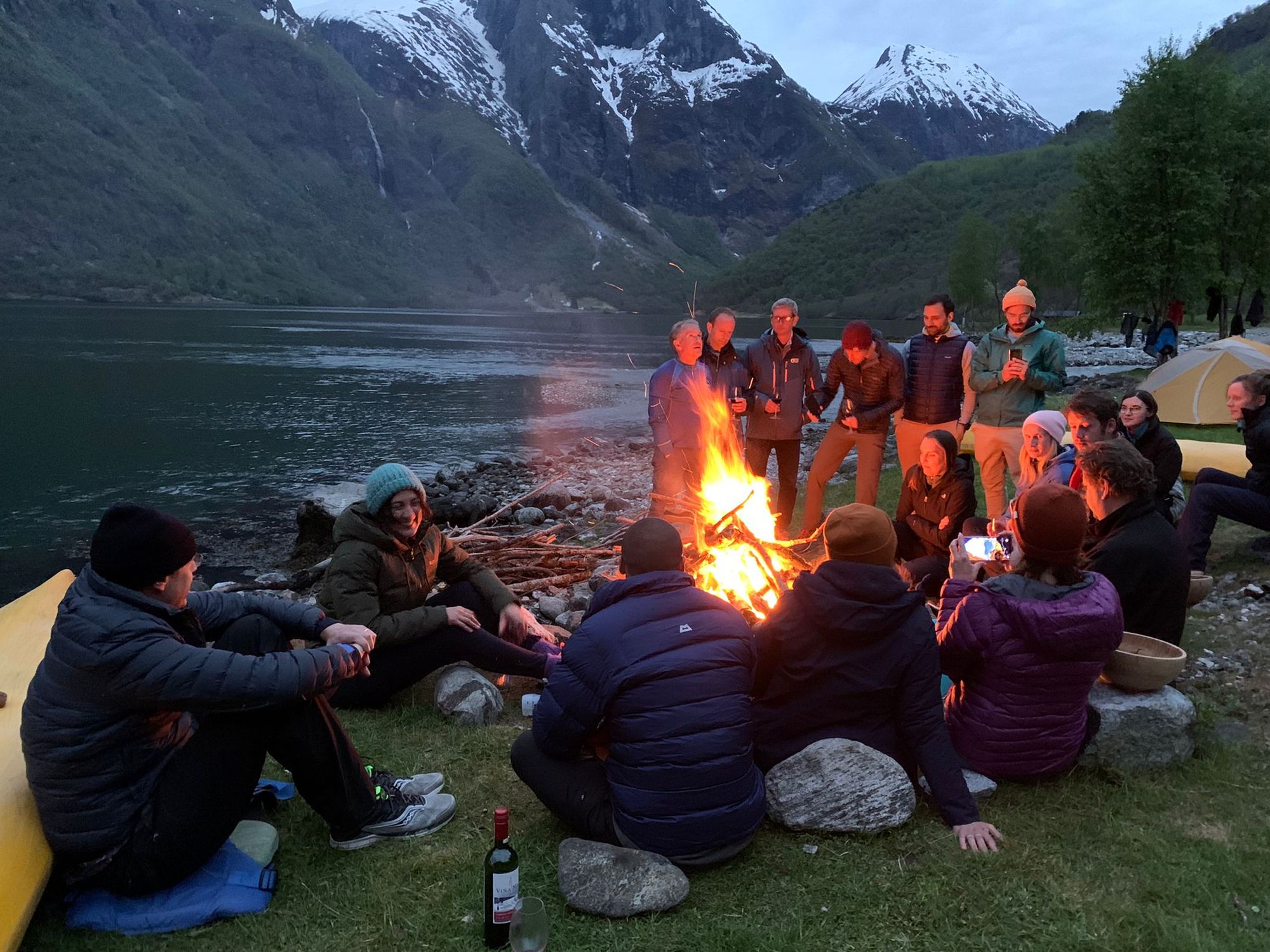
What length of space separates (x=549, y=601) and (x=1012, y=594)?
493 cm

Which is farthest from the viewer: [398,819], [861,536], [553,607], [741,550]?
[553,607]

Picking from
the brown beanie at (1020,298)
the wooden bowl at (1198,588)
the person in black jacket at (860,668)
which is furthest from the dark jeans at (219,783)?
the brown beanie at (1020,298)

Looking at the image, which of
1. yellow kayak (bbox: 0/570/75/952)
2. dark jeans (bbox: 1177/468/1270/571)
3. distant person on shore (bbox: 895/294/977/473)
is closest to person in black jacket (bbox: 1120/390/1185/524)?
dark jeans (bbox: 1177/468/1270/571)

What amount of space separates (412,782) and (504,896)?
139cm

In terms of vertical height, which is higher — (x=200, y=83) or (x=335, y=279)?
(x=200, y=83)

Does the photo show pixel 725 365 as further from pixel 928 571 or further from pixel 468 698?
pixel 468 698

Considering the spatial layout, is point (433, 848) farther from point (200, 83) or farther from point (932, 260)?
point (200, 83)

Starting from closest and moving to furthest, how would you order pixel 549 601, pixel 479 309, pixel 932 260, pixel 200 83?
1. pixel 549 601
2. pixel 932 260
3. pixel 479 309
4. pixel 200 83

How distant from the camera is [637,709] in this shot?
369 cm

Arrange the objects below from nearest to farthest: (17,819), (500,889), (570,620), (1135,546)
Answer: (500,889) < (17,819) < (1135,546) < (570,620)

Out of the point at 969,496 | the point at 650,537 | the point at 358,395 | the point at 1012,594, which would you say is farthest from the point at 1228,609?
the point at 358,395

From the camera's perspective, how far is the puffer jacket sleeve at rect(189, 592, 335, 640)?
4.20 metres

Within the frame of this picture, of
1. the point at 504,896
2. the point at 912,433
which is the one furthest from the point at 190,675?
the point at 912,433

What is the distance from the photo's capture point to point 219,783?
3568mm
